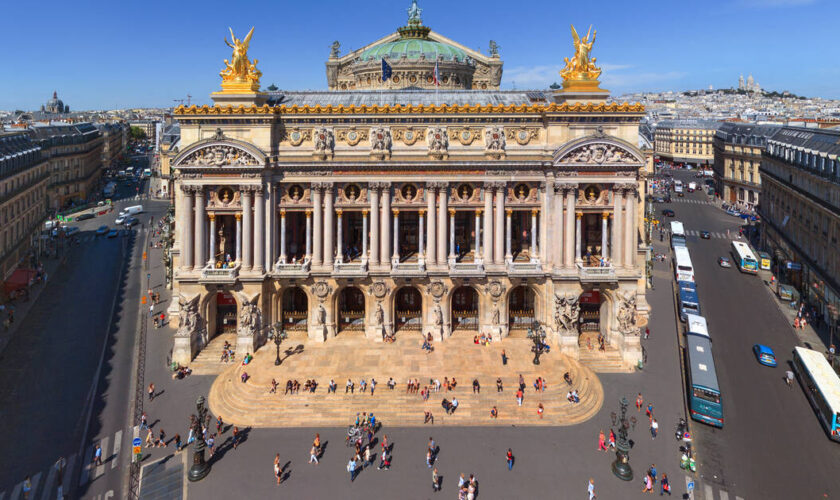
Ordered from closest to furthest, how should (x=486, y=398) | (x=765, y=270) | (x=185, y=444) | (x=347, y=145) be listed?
(x=185, y=444)
(x=486, y=398)
(x=347, y=145)
(x=765, y=270)

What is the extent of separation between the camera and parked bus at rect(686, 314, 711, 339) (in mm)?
55125

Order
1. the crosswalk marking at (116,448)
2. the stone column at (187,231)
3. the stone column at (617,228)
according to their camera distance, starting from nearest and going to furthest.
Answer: the crosswalk marking at (116,448)
the stone column at (187,231)
the stone column at (617,228)

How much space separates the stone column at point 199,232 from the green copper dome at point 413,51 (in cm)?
4014

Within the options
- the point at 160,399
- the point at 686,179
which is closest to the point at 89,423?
the point at 160,399

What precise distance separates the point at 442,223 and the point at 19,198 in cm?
6941

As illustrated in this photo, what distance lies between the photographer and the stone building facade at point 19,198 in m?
74.2

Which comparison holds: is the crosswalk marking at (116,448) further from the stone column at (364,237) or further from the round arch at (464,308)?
the round arch at (464,308)

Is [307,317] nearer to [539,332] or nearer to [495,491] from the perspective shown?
[539,332]

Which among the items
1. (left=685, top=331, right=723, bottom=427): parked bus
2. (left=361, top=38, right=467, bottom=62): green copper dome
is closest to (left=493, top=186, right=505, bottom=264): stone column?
(left=685, top=331, right=723, bottom=427): parked bus

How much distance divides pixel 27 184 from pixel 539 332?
8544 cm

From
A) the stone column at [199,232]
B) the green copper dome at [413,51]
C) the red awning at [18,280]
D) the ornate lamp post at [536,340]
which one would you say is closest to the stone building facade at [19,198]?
the red awning at [18,280]

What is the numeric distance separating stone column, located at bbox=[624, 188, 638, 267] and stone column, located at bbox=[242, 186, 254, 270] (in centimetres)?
3968

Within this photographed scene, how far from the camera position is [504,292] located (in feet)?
184

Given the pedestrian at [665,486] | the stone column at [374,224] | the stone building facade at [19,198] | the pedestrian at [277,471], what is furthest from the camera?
the stone building facade at [19,198]
